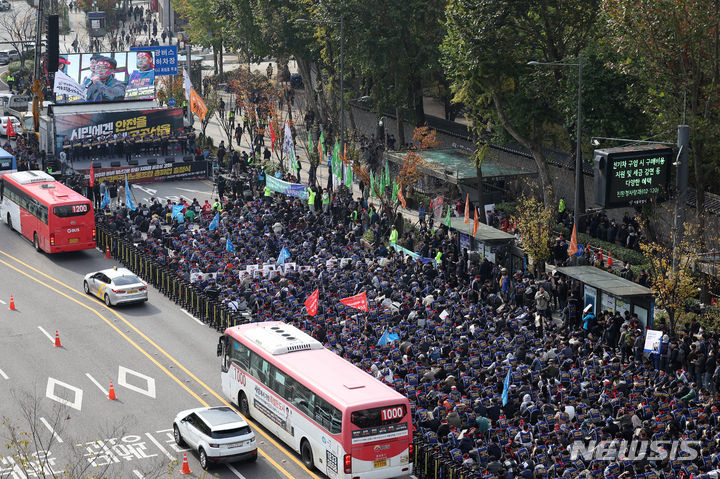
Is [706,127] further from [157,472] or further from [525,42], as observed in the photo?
[157,472]

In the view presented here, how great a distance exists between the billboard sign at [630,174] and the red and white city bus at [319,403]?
11842mm

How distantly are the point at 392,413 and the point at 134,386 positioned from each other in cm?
1194

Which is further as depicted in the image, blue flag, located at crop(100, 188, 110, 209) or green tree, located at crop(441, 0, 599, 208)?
blue flag, located at crop(100, 188, 110, 209)

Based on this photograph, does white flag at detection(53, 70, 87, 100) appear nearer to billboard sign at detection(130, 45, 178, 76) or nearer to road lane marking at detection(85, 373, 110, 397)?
billboard sign at detection(130, 45, 178, 76)

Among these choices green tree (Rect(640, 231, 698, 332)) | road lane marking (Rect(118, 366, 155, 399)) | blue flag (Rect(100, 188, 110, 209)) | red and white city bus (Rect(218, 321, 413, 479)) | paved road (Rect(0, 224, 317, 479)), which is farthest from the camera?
blue flag (Rect(100, 188, 110, 209))

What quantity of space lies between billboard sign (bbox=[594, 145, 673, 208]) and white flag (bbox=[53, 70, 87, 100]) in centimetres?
4694

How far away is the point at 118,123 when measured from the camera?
7194 cm

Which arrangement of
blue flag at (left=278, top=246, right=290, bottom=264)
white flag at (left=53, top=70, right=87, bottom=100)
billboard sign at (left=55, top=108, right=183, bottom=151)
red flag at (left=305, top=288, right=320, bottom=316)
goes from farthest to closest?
1. white flag at (left=53, top=70, right=87, bottom=100)
2. billboard sign at (left=55, top=108, right=183, bottom=151)
3. blue flag at (left=278, top=246, right=290, bottom=264)
4. red flag at (left=305, top=288, right=320, bottom=316)

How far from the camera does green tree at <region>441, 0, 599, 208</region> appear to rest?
50781 mm

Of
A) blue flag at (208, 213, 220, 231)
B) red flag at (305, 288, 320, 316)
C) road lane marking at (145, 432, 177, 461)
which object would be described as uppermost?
blue flag at (208, 213, 220, 231)

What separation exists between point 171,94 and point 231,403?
185 ft

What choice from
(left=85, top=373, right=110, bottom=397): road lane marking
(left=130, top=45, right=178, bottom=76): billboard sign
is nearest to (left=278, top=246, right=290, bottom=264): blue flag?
(left=85, top=373, right=110, bottom=397): road lane marking

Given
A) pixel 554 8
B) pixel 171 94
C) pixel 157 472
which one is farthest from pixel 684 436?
pixel 171 94

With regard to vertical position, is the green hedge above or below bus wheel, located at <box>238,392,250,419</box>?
above
